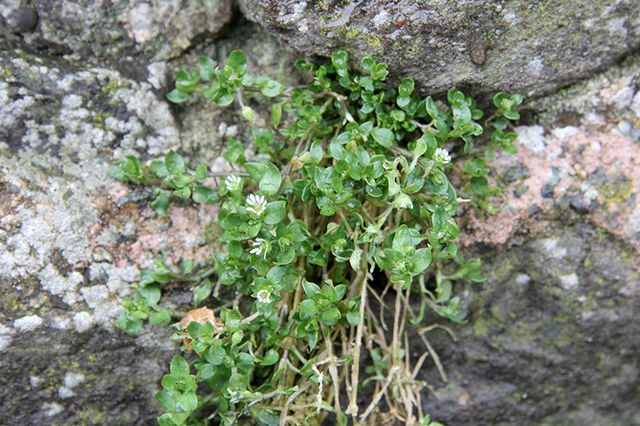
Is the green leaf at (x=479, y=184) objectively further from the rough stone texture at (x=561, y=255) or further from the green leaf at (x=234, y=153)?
the green leaf at (x=234, y=153)

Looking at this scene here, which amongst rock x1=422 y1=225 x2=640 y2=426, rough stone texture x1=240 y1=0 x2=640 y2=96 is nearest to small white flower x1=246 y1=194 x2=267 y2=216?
rough stone texture x1=240 y1=0 x2=640 y2=96

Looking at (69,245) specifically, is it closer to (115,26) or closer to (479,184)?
(115,26)

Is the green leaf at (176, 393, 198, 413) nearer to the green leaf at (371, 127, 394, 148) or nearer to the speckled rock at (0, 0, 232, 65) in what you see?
the green leaf at (371, 127, 394, 148)

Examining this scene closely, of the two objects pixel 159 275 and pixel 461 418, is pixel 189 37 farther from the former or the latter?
pixel 461 418

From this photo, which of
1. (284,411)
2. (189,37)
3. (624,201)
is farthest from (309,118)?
(624,201)

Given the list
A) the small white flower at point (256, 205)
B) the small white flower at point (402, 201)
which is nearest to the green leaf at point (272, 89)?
the small white flower at point (256, 205)

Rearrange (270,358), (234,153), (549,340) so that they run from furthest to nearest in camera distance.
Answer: (549,340)
(234,153)
(270,358)

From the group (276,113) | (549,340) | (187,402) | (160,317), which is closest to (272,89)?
(276,113)
